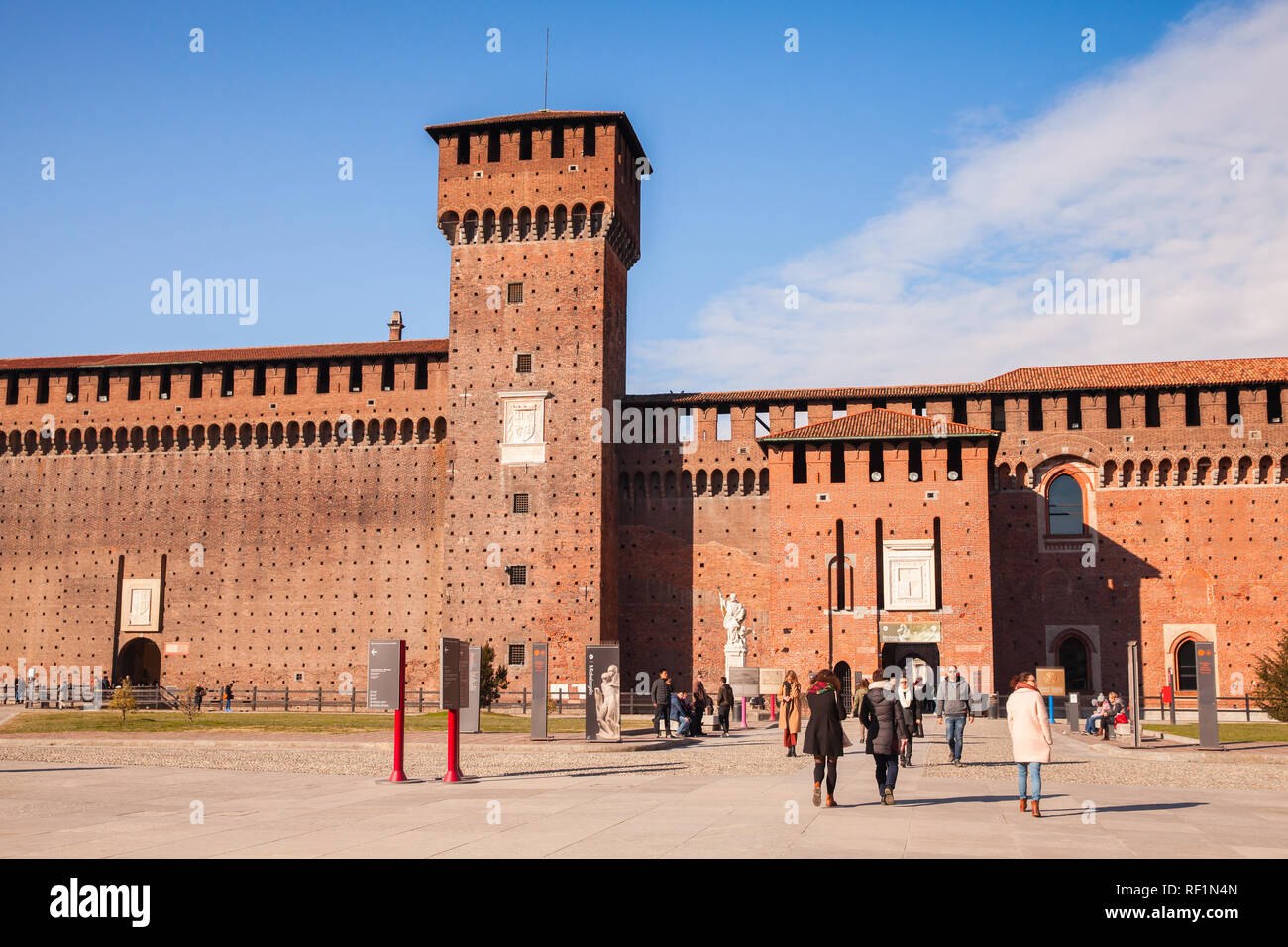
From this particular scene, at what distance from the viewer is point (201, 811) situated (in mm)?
10516

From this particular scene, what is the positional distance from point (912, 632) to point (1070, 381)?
9.54 metres

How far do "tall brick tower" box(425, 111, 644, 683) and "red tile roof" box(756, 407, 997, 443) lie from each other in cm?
597

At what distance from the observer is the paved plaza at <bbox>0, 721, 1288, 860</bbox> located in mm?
8453

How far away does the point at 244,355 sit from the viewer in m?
40.6

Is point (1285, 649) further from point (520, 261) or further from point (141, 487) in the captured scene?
point (141, 487)

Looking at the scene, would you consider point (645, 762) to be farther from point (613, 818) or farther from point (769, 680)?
point (769, 680)

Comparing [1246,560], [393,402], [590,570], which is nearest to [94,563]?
[393,402]

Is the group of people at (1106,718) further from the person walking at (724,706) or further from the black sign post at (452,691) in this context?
the black sign post at (452,691)

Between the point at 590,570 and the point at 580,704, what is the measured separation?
155 inches

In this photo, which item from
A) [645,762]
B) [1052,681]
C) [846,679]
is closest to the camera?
[645,762]

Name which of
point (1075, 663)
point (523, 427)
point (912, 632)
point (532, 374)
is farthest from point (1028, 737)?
point (532, 374)

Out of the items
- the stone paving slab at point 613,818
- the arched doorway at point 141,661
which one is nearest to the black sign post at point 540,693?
the stone paving slab at point 613,818

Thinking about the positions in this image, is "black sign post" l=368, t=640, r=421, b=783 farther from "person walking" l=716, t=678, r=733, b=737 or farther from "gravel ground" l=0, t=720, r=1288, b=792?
"person walking" l=716, t=678, r=733, b=737

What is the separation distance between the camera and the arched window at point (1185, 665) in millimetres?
35594
